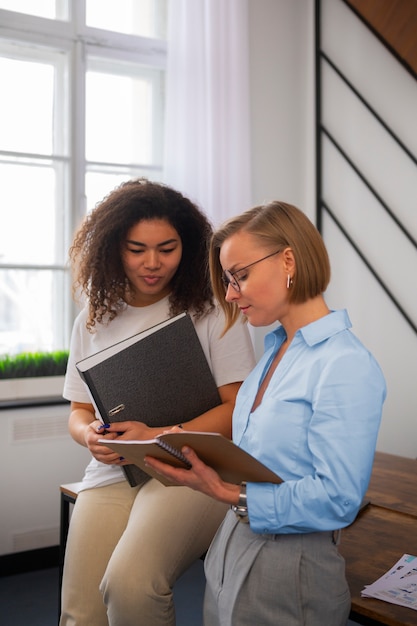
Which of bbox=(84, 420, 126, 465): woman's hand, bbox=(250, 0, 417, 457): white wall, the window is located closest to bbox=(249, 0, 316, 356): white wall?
bbox=(250, 0, 417, 457): white wall

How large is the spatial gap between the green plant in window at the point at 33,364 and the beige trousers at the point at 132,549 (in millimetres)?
1473

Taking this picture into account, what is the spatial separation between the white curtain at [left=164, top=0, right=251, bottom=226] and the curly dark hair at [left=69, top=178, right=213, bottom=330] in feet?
4.72

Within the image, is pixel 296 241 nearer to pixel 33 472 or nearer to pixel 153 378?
pixel 153 378

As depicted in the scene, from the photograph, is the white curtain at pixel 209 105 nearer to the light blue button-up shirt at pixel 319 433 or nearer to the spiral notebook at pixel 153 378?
the spiral notebook at pixel 153 378

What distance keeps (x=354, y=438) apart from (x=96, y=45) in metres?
2.89

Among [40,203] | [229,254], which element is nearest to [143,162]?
[40,203]

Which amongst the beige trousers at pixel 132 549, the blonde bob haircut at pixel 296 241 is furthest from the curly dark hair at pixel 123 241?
the blonde bob haircut at pixel 296 241

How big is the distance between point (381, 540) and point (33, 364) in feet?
6.93

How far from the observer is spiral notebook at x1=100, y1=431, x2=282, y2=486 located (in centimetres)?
112

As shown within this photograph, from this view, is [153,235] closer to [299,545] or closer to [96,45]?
[299,545]

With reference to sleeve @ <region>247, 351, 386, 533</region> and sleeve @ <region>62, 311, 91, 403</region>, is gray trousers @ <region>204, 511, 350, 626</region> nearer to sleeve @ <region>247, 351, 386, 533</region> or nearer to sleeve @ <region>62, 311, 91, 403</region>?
sleeve @ <region>247, 351, 386, 533</region>

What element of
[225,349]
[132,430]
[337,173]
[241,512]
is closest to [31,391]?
[225,349]

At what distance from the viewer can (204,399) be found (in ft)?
5.84

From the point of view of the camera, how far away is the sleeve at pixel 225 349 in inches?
73.0
